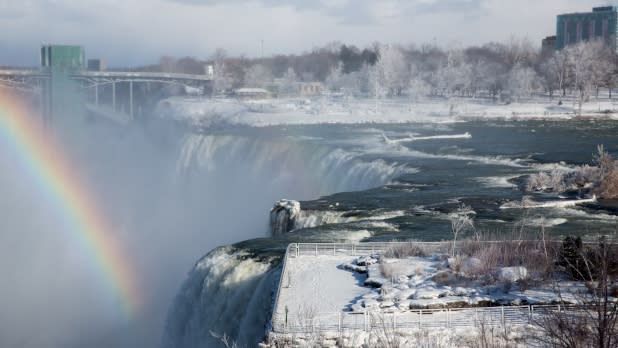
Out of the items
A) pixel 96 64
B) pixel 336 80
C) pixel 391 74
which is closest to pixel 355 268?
pixel 391 74

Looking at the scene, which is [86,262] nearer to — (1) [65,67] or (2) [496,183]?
(2) [496,183]

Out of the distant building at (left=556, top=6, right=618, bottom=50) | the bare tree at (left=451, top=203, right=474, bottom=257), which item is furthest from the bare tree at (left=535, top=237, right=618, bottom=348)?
the distant building at (left=556, top=6, right=618, bottom=50)

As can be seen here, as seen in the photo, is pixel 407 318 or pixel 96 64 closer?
pixel 407 318

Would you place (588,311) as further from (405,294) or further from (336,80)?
(336,80)

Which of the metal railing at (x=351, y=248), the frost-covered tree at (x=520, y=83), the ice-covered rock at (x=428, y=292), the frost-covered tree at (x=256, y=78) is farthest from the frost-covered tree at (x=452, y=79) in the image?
the ice-covered rock at (x=428, y=292)

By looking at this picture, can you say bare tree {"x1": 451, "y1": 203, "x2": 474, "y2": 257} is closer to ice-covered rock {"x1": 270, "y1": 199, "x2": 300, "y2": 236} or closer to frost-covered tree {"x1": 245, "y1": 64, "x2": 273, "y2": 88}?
ice-covered rock {"x1": 270, "y1": 199, "x2": 300, "y2": 236}

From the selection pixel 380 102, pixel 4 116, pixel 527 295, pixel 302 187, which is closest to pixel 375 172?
pixel 302 187
